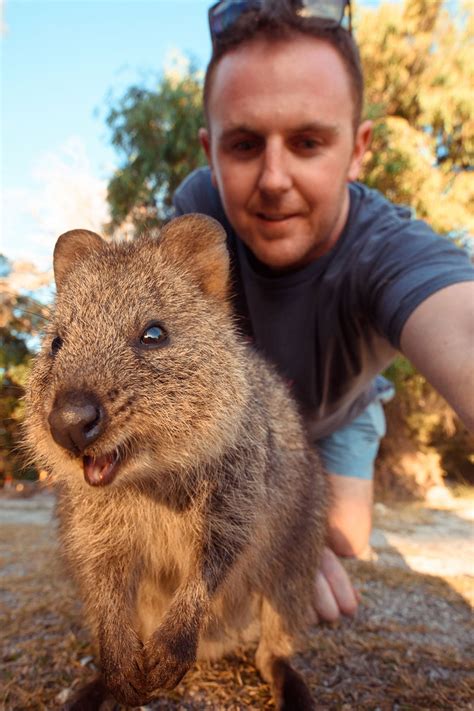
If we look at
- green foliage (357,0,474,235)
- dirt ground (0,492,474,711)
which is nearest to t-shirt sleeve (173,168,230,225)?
dirt ground (0,492,474,711)

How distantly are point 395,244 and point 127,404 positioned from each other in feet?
6.18

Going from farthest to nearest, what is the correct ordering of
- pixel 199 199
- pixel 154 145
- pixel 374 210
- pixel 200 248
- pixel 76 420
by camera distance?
pixel 154 145 < pixel 199 199 < pixel 374 210 < pixel 200 248 < pixel 76 420

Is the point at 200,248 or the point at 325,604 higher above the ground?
the point at 200,248

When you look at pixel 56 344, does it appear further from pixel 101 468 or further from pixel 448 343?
pixel 448 343

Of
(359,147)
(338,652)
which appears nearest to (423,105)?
(359,147)

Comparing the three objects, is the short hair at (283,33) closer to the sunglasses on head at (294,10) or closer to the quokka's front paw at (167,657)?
the sunglasses on head at (294,10)

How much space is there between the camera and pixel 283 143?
2918 mm

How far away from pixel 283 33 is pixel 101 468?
259cm

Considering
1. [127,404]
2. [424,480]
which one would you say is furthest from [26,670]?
[424,480]

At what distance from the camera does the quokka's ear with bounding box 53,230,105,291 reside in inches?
86.6

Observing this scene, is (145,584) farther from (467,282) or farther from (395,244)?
(395,244)

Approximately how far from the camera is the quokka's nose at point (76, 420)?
139 cm

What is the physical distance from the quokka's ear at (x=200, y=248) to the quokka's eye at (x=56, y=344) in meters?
0.52

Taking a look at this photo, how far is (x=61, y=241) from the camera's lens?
2.20 m
